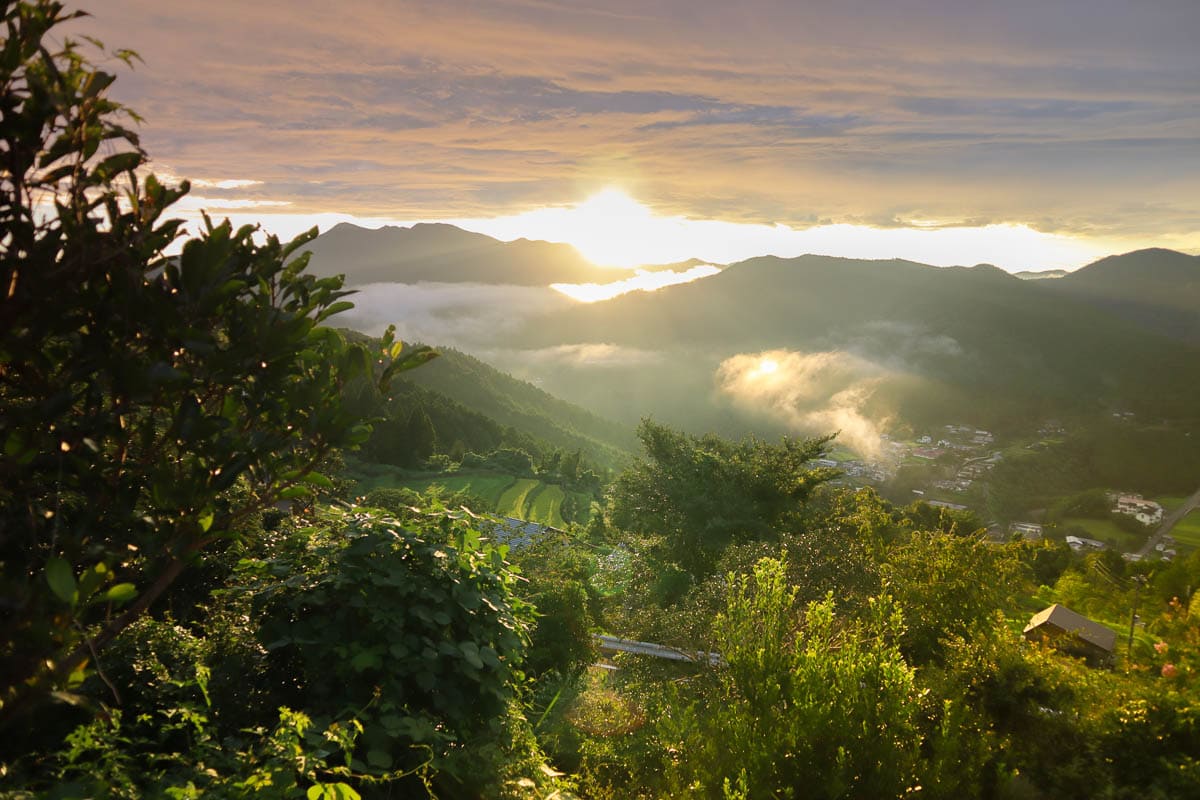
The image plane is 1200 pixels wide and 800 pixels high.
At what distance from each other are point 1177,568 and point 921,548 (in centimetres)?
1945

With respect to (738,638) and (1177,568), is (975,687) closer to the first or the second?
(738,638)

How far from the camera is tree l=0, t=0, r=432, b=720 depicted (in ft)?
6.49

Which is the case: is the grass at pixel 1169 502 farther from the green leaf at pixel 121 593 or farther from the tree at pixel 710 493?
the green leaf at pixel 121 593

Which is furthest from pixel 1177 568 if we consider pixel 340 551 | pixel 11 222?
pixel 11 222

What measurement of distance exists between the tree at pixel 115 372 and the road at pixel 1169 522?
99445 mm

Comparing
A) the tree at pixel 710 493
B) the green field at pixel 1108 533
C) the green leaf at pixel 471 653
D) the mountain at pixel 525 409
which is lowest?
the green field at pixel 1108 533

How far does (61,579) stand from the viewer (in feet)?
5.60

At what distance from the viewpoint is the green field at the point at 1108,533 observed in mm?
84675

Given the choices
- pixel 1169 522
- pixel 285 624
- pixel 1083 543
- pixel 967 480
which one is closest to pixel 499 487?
pixel 285 624

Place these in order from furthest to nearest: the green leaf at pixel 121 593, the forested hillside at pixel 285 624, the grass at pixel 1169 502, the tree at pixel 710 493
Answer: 1. the grass at pixel 1169 502
2. the tree at pixel 710 493
3. the forested hillside at pixel 285 624
4. the green leaf at pixel 121 593

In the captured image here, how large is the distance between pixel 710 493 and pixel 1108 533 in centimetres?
10127

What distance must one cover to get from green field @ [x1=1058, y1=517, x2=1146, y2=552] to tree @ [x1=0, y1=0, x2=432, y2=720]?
10484 cm

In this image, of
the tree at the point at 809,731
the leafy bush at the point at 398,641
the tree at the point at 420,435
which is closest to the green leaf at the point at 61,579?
the leafy bush at the point at 398,641

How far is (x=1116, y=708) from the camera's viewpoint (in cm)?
533
